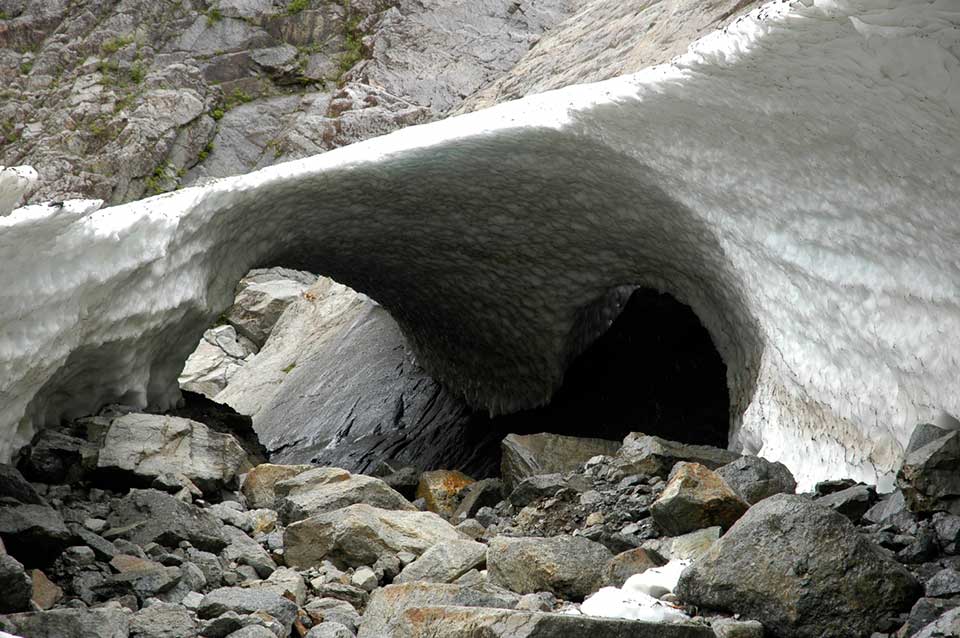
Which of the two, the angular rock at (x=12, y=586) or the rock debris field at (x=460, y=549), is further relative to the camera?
the angular rock at (x=12, y=586)

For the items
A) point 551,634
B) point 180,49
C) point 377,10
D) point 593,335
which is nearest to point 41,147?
point 180,49

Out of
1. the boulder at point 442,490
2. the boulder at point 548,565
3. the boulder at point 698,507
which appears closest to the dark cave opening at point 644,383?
the boulder at point 442,490

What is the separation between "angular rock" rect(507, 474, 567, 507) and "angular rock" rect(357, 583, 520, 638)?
1.73m

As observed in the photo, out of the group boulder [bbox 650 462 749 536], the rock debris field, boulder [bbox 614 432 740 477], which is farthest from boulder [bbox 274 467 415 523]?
boulder [bbox 650 462 749 536]

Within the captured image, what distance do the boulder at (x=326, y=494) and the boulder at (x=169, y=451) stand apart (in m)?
0.31

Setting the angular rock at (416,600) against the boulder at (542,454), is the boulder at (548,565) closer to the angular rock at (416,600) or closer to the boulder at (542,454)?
the angular rock at (416,600)

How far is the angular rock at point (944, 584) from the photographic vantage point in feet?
9.44

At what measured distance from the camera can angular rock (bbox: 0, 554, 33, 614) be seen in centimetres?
309

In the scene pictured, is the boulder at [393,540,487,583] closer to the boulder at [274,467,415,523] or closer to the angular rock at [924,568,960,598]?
the boulder at [274,467,415,523]

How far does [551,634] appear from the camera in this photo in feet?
8.30

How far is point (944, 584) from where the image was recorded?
114 inches

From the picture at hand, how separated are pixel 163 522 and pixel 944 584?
2.82 meters

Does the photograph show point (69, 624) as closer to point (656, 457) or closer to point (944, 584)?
point (944, 584)

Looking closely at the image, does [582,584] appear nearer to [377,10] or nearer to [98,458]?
[98,458]
